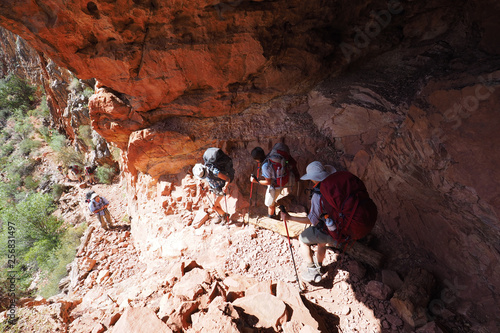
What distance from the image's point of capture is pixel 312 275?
3758 millimetres

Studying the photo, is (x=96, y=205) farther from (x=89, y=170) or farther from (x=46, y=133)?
(x=46, y=133)

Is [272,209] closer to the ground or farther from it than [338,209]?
closer to the ground

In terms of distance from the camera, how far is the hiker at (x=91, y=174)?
13.4 meters

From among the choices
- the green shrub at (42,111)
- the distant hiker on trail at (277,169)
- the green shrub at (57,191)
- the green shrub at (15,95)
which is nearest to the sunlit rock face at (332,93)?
the distant hiker on trail at (277,169)

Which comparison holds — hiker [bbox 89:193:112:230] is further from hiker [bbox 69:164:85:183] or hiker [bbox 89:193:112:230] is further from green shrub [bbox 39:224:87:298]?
hiker [bbox 69:164:85:183]

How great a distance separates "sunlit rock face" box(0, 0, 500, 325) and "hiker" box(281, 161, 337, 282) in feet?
4.09

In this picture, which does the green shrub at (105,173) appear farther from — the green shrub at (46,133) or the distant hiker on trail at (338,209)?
the distant hiker on trail at (338,209)

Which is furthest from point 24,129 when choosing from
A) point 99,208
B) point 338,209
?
point 338,209

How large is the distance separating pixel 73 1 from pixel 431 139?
6.43 m

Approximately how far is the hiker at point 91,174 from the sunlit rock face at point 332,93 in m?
8.96

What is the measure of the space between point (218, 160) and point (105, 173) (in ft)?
38.3

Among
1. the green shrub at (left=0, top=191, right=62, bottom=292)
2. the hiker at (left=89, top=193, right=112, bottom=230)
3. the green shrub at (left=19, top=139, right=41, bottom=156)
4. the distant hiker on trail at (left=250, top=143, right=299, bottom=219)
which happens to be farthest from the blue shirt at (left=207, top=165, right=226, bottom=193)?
the green shrub at (left=19, top=139, right=41, bottom=156)

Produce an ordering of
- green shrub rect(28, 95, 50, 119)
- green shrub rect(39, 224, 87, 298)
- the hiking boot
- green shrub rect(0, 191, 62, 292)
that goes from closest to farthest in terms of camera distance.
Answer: the hiking boot
green shrub rect(39, 224, 87, 298)
green shrub rect(0, 191, 62, 292)
green shrub rect(28, 95, 50, 119)

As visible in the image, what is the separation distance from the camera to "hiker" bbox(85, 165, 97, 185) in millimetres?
13433
